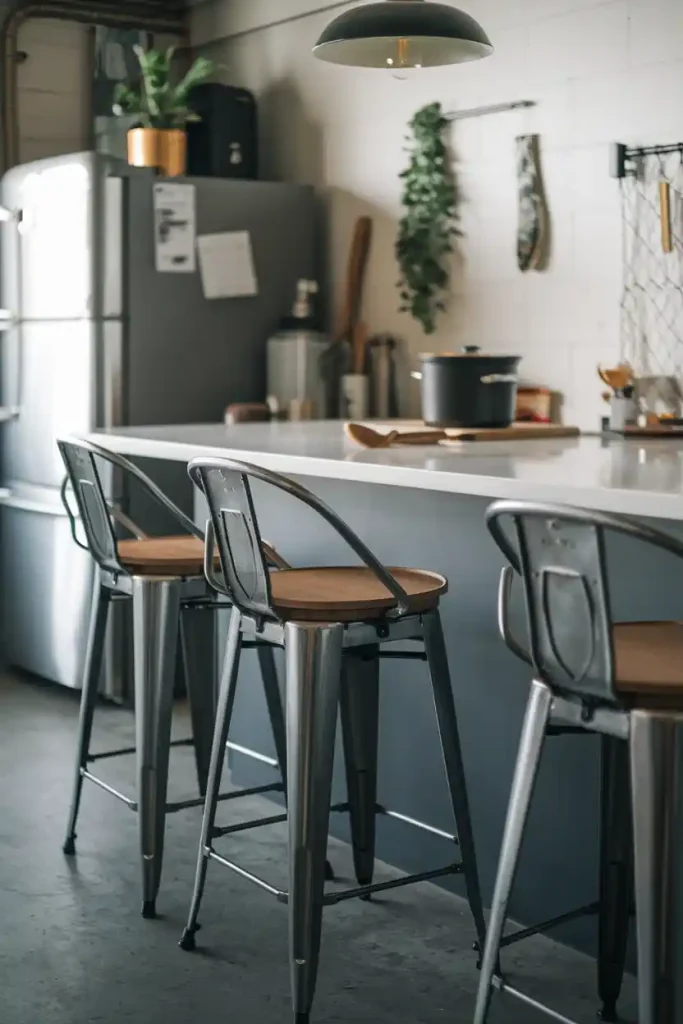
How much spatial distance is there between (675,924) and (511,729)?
1.02m

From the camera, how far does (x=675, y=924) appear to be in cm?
186

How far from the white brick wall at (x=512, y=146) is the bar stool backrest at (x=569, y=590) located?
7.55 feet

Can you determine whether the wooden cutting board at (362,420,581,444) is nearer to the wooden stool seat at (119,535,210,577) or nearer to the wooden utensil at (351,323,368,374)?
the wooden stool seat at (119,535,210,577)

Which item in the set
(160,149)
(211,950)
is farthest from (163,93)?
(211,950)

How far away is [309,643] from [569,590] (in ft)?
2.07

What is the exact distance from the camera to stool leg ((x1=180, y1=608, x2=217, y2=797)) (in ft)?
11.5

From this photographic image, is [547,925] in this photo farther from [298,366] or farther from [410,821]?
[298,366]

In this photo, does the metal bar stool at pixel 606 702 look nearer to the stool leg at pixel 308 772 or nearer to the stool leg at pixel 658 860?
the stool leg at pixel 658 860

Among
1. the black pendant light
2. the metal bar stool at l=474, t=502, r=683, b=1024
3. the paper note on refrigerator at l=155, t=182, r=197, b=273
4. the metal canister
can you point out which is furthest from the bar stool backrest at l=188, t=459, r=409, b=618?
the metal canister

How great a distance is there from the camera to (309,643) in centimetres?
244

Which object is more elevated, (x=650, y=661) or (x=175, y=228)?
(x=175, y=228)

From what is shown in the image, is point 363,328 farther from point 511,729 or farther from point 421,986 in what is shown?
point 421,986

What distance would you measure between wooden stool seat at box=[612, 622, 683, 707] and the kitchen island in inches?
8.1

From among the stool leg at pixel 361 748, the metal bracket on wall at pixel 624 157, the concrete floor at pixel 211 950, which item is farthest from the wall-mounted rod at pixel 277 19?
the concrete floor at pixel 211 950
